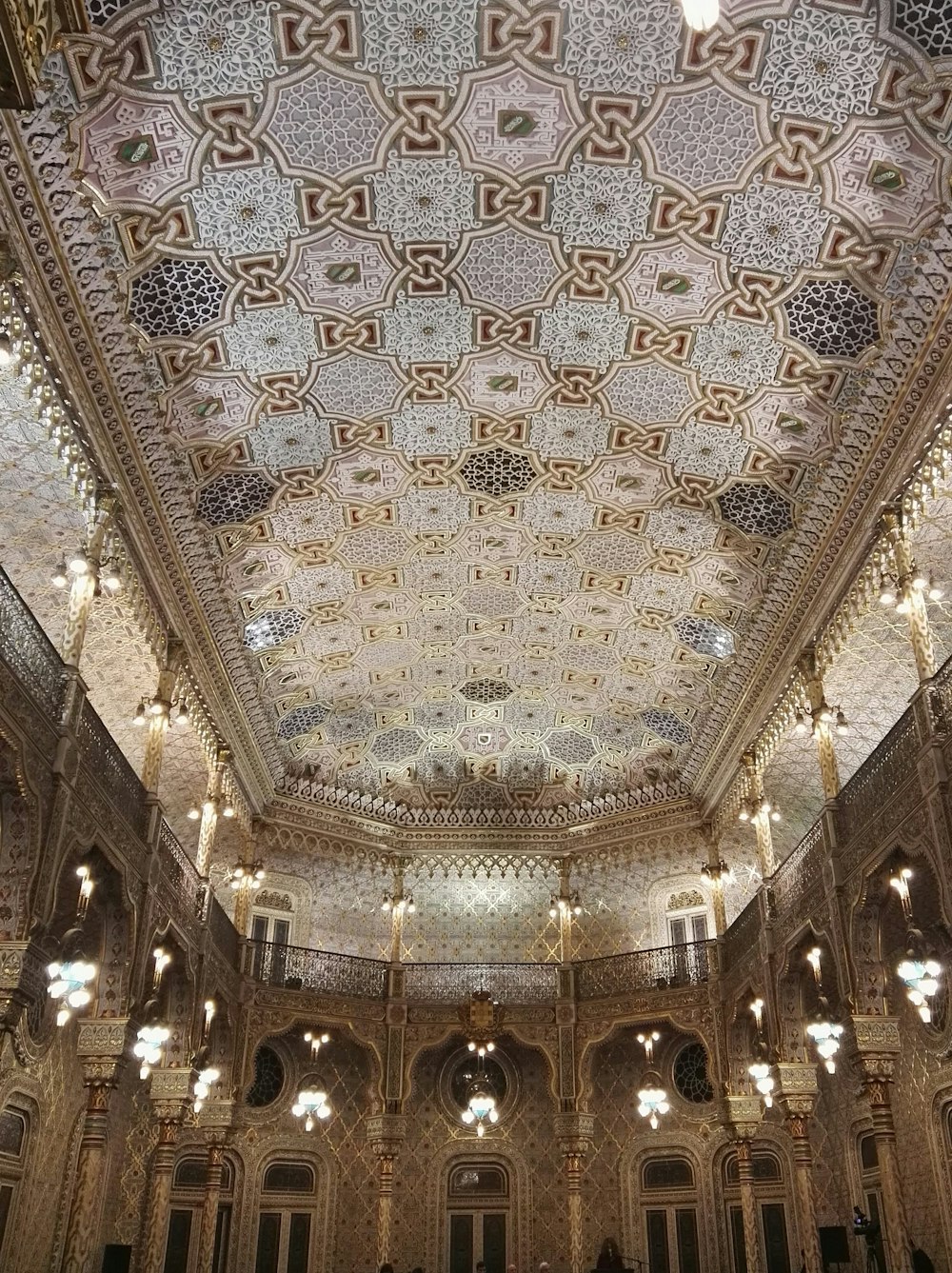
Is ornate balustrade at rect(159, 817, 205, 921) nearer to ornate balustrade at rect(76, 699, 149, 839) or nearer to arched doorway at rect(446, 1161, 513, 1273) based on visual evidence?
ornate balustrade at rect(76, 699, 149, 839)

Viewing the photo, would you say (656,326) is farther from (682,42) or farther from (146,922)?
(146,922)

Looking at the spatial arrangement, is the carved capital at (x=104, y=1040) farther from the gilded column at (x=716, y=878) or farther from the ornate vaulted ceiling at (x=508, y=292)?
the gilded column at (x=716, y=878)

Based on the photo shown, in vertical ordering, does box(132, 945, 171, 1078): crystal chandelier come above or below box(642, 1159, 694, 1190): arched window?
above

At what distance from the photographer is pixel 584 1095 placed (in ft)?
56.8

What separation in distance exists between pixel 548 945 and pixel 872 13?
1603 cm

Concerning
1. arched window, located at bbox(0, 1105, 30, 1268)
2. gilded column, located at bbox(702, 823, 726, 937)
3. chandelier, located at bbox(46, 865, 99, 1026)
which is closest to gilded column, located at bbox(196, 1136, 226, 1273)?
arched window, located at bbox(0, 1105, 30, 1268)

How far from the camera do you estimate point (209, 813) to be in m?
15.1

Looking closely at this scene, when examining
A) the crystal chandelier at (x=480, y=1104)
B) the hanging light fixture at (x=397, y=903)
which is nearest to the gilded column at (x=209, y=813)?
the hanging light fixture at (x=397, y=903)

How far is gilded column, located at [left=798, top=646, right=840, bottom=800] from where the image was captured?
41.0ft

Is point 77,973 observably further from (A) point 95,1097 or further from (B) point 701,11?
(B) point 701,11

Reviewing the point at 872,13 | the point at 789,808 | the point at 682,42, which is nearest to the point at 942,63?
the point at 872,13

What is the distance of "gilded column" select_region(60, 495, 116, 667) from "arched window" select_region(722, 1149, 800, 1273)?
40.5 feet

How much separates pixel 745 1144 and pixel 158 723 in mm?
10353

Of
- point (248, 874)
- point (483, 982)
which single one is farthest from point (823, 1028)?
point (248, 874)
